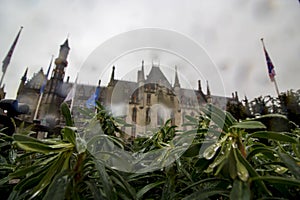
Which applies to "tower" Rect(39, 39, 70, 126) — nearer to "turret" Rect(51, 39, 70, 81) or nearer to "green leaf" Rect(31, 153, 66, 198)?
"turret" Rect(51, 39, 70, 81)

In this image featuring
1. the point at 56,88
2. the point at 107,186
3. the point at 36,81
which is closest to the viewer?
the point at 107,186

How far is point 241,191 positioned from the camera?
40cm

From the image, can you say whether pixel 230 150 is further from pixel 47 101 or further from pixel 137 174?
pixel 47 101

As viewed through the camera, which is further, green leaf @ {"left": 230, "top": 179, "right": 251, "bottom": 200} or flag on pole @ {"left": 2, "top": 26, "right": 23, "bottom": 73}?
flag on pole @ {"left": 2, "top": 26, "right": 23, "bottom": 73}

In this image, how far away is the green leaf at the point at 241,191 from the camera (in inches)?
15.0

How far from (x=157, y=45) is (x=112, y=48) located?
1.04ft

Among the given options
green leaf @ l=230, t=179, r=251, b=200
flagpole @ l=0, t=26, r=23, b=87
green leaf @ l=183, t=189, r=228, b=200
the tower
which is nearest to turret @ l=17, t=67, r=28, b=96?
the tower

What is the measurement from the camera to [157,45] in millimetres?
1243

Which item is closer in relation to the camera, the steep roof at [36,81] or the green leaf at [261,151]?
the green leaf at [261,151]

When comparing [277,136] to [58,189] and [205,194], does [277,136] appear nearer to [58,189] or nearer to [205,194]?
[205,194]

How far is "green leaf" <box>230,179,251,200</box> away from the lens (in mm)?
381

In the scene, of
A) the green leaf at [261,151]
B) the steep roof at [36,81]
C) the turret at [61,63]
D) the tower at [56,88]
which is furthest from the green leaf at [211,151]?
the steep roof at [36,81]

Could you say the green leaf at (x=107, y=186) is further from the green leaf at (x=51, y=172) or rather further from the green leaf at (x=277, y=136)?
the green leaf at (x=277, y=136)

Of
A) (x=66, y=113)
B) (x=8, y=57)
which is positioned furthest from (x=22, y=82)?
(x=66, y=113)
